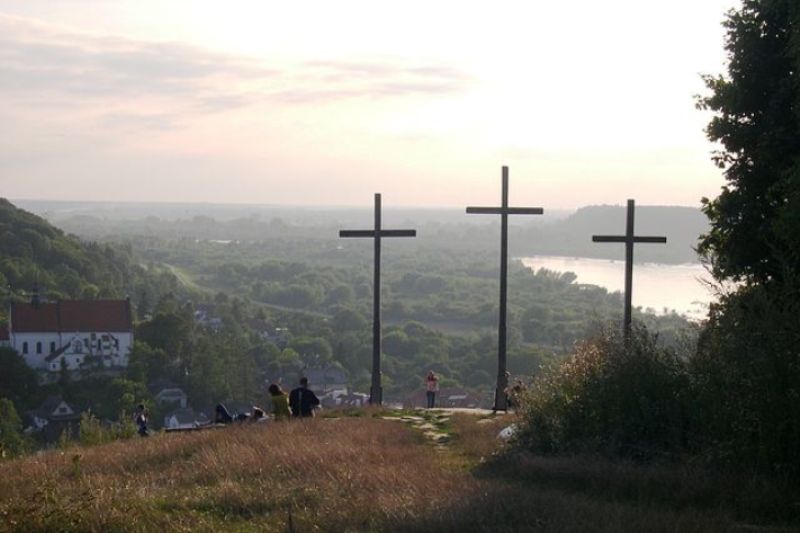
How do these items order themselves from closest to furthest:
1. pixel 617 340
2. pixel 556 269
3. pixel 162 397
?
1. pixel 617 340
2. pixel 162 397
3. pixel 556 269

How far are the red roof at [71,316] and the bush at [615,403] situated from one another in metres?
53.8

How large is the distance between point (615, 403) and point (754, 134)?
4379mm

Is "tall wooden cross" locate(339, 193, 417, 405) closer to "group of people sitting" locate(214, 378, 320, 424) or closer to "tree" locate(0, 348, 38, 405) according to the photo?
"group of people sitting" locate(214, 378, 320, 424)

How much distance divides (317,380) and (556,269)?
75.3 m

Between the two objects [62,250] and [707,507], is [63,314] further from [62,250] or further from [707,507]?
[707,507]

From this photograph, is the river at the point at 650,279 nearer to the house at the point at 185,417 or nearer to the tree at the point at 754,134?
the tree at the point at 754,134

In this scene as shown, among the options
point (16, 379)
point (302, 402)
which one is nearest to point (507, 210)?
point (302, 402)

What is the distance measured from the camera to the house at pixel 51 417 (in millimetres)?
42688

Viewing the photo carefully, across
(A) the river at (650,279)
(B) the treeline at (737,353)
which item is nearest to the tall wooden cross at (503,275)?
(A) the river at (650,279)

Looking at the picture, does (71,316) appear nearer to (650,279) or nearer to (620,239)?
(650,279)

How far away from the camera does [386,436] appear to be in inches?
538

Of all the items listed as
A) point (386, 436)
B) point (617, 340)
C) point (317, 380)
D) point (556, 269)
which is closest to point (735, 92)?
point (617, 340)

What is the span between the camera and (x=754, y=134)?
1306 cm

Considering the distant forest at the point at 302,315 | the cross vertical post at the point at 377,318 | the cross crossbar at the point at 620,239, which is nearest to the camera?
the cross crossbar at the point at 620,239
